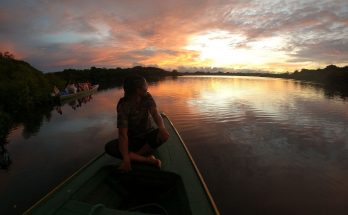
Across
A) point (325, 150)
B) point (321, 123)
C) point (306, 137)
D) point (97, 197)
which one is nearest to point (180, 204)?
point (97, 197)

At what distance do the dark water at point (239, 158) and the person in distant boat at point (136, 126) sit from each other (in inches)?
120

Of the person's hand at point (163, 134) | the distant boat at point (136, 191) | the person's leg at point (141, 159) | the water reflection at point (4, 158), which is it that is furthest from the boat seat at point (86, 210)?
the water reflection at point (4, 158)

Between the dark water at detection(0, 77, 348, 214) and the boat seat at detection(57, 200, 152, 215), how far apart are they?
394 cm

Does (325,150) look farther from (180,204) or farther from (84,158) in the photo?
(84,158)

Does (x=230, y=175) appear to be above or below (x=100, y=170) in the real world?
below

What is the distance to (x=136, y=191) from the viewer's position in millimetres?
5559

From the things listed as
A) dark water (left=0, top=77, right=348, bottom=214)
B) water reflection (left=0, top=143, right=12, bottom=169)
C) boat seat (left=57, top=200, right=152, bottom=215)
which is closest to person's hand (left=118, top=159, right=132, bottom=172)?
boat seat (left=57, top=200, right=152, bottom=215)

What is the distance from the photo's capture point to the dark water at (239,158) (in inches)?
310

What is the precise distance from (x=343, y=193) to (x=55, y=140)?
1351cm

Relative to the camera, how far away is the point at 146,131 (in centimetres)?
630

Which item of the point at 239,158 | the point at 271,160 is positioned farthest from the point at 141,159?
the point at 271,160

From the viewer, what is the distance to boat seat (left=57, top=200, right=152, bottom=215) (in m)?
3.98

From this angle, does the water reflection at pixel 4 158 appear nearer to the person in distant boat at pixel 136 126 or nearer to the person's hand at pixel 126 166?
the person in distant boat at pixel 136 126

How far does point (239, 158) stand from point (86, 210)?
8.44 m
